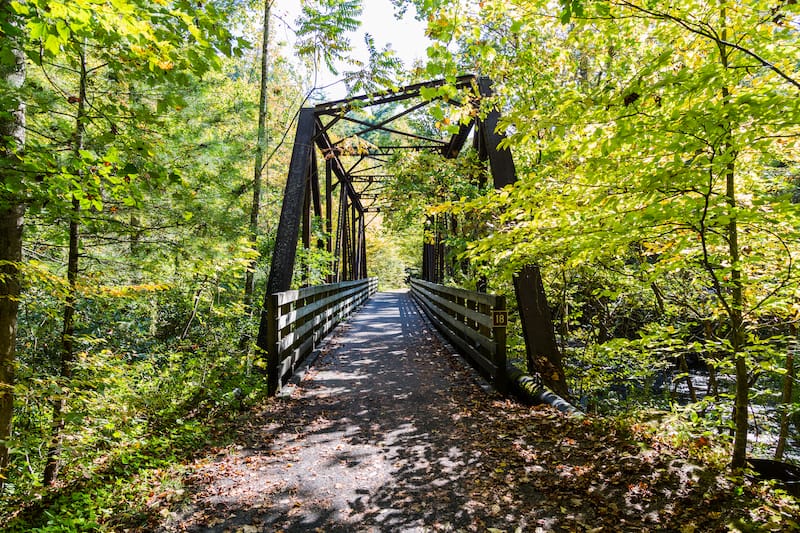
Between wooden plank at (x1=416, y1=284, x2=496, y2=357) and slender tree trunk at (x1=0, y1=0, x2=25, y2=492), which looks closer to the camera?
slender tree trunk at (x1=0, y1=0, x2=25, y2=492)

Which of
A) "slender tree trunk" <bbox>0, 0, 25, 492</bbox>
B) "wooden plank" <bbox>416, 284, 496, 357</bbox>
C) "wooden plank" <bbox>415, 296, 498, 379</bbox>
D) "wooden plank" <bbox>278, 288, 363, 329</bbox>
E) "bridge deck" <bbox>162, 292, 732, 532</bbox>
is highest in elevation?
"slender tree trunk" <bbox>0, 0, 25, 492</bbox>

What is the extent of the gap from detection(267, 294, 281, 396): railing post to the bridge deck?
0.23m

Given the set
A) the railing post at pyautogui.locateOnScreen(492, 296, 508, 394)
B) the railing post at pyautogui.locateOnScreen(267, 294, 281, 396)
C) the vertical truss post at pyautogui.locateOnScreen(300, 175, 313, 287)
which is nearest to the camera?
the railing post at pyautogui.locateOnScreen(267, 294, 281, 396)

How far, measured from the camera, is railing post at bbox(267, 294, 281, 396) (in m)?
4.70

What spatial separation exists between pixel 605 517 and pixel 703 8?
3.08 meters

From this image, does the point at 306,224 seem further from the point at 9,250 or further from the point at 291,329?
the point at 9,250

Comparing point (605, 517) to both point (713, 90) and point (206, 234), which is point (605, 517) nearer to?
point (713, 90)

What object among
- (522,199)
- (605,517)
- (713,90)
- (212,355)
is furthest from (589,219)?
(212,355)

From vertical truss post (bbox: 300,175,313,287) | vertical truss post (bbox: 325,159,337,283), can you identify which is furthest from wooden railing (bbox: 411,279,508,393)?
vertical truss post (bbox: 325,159,337,283)

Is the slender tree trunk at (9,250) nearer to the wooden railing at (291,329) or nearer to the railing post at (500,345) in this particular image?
the wooden railing at (291,329)

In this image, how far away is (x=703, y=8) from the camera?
2.69 m

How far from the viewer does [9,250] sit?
293 centimetres

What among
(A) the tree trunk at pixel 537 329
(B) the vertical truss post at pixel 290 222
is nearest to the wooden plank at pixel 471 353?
(A) the tree trunk at pixel 537 329

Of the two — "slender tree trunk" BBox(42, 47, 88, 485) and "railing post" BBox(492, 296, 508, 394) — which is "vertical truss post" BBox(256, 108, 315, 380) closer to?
"slender tree trunk" BBox(42, 47, 88, 485)
